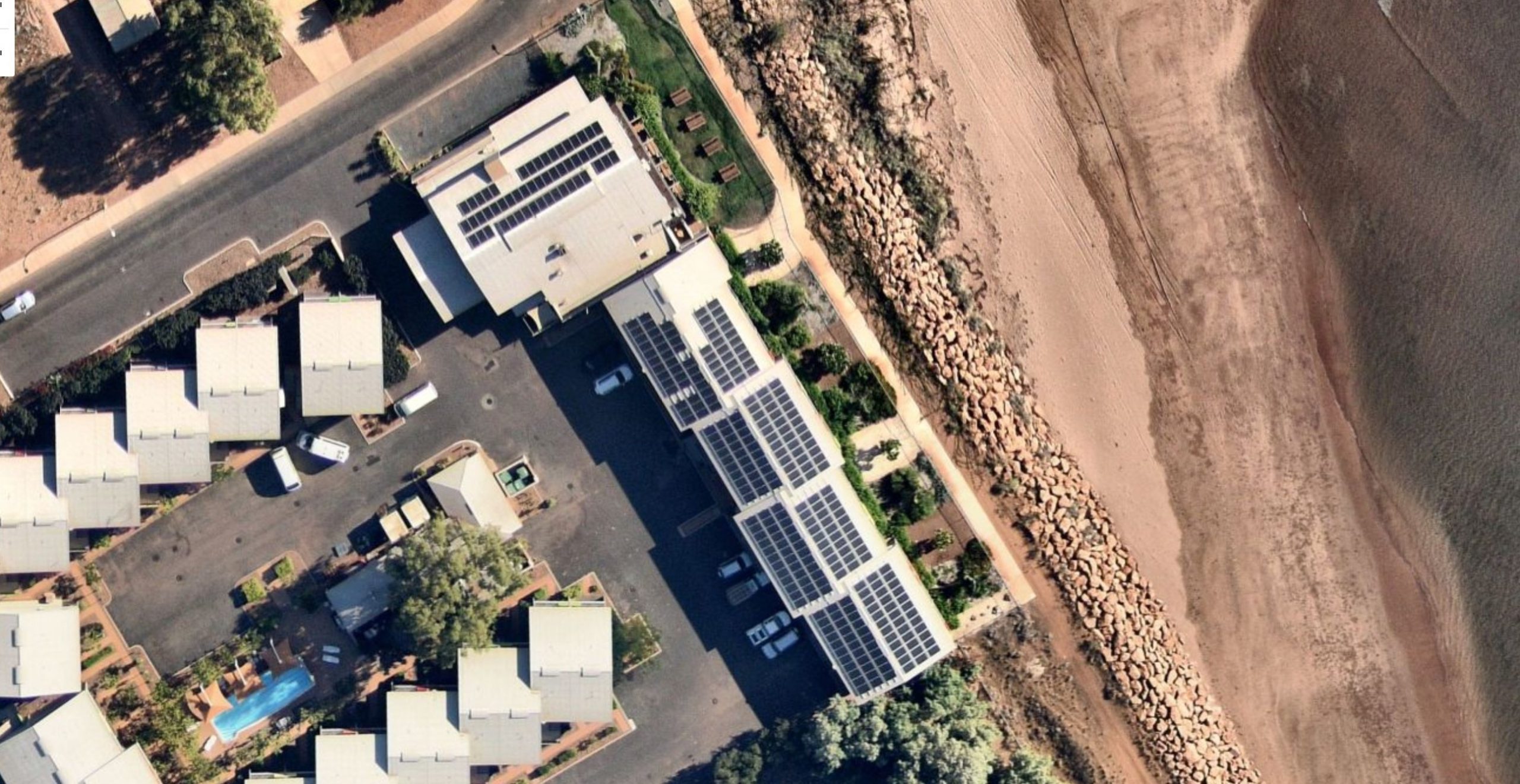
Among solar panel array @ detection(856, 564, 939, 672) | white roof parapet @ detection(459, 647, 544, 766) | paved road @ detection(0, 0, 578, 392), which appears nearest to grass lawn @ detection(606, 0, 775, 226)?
paved road @ detection(0, 0, 578, 392)

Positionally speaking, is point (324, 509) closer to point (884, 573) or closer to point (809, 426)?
point (809, 426)

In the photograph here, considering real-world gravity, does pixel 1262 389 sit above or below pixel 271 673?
below

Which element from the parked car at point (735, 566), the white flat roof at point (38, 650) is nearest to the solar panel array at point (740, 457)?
the parked car at point (735, 566)

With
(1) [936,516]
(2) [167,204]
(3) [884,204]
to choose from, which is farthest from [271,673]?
(3) [884,204]

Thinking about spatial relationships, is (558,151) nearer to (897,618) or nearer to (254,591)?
(254,591)

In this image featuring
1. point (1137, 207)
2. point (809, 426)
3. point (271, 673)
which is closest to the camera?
point (809, 426)
